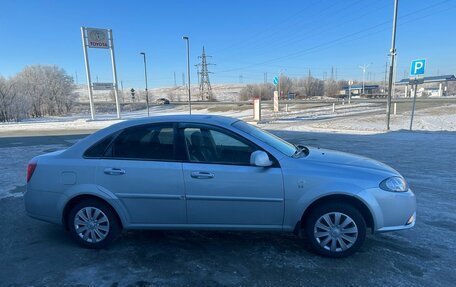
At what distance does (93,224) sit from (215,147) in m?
1.75

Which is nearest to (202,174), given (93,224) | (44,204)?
(93,224)

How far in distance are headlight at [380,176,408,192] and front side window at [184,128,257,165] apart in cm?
146

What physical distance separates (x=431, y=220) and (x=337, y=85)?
106 metres

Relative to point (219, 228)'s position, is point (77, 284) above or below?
below

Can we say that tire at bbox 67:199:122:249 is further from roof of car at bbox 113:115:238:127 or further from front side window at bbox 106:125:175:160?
roof of car at bbox 113:115:238:127

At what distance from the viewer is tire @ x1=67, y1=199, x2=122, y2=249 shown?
367 centimetres

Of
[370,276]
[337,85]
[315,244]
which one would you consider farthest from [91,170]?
[337,85]

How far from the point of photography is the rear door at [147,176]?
3.48 meters

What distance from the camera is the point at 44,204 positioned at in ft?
12.3

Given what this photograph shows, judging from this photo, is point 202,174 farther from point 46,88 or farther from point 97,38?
point 46,88

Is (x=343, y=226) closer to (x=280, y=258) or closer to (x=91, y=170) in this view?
(x=280, y=258)

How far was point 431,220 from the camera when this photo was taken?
4.37 meters

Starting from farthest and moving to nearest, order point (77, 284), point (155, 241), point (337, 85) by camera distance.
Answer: point (337, 85), point (155, 241), point (77, 284)

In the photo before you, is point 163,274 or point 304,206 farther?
point 304,206
